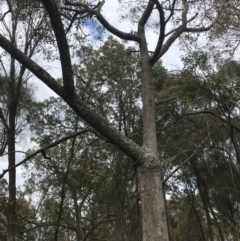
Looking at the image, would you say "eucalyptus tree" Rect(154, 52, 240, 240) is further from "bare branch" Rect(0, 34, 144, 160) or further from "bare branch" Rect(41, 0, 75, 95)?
"bare branch" Rect(41, 0, 75, 95)

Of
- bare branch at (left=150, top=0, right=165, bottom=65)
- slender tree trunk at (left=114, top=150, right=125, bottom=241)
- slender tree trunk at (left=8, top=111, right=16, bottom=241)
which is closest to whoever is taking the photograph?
bare branch at (left=150, top=0, right=165, bottom=65)

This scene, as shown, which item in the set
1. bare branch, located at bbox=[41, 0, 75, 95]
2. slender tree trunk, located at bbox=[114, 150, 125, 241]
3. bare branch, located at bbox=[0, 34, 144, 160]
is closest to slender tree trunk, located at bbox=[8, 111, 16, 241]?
slender tree trunk, located at bbox=[114, 150, 125, 241]

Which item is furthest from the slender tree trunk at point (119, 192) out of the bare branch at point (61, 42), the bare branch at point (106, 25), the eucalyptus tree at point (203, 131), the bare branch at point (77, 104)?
the bare branch at point (61, 42)

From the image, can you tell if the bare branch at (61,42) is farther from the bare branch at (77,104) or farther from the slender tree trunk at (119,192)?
the slender tree trunk at (119,192)

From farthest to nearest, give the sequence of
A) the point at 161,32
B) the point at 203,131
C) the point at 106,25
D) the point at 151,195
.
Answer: the point at 203,131 < the point at 106,25 < the point at 161,32 < the point at 151,195

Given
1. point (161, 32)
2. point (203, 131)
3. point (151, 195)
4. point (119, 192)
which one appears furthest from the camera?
point (203, 131)

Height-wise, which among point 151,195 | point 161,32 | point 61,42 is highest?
point 161,32

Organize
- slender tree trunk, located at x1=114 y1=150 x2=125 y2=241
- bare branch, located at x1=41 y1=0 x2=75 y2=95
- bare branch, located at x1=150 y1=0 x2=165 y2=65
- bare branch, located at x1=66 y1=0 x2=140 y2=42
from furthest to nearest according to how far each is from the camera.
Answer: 1. slender tree trunk, located at x1=114 y1=150 x2=125 y2=241
2. bare branch, located at x1=66 y1=0 x2=140 y2=42
3. bare branch, located at x1=150 y1=0 x2=165 y2=65
4. bare branch, located at x1=41 y1=0 x2=75 y2=95

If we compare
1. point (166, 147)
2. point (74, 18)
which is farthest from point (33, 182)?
point (74, 18)

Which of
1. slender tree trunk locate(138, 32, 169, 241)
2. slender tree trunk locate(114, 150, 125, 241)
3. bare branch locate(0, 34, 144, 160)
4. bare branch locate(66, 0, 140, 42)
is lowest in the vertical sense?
slender tree trunk locate(138, 32, 169, 241)

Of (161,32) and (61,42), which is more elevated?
(161,32)

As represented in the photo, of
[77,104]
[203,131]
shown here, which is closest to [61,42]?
[77,104]

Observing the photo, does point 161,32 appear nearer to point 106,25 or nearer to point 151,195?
point 106,25

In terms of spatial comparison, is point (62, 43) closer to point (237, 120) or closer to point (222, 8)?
point (222, 8)
